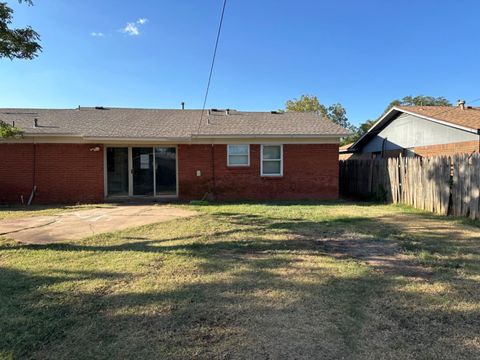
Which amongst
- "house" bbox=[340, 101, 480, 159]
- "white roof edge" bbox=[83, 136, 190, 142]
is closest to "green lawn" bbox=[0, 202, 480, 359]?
"white roof edge" bbox=[83, 136, 190, 142]

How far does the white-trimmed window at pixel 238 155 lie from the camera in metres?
14.0

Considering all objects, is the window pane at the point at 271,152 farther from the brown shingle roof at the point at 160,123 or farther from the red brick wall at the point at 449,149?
the red brick wall at the point at 449,149

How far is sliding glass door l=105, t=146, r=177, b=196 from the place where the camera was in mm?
13875

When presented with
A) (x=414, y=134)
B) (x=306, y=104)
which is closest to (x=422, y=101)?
(x=306, y=104)

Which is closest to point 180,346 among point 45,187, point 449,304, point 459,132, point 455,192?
point 449,304

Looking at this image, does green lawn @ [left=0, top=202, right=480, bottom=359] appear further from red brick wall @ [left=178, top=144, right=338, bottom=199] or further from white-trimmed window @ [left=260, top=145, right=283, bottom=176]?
white-trimmed window @ [left=260, top=145, right=283, bottom=176]

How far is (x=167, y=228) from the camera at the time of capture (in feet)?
26.7

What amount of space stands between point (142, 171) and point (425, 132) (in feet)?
41.1

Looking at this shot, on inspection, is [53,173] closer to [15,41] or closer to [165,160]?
[165,160]

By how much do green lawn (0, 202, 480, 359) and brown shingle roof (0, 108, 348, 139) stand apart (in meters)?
6.92

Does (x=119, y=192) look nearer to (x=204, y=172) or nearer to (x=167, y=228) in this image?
(x=204, y=172)

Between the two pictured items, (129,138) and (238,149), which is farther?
(238,149)

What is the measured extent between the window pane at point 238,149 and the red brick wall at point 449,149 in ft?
27.1

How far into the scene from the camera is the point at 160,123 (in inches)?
591
